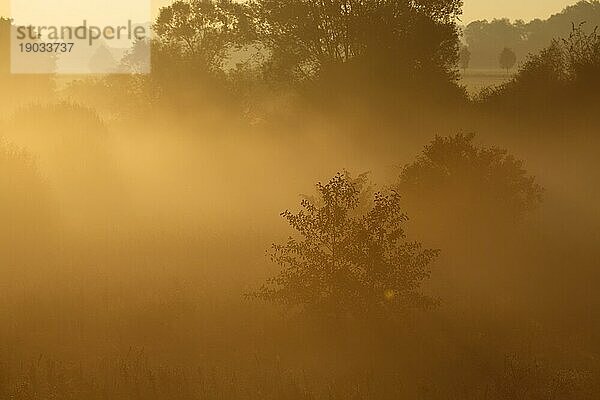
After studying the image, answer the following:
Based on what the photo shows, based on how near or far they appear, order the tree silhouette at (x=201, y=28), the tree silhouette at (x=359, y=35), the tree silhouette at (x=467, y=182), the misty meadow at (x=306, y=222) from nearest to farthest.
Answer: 1. the misty meadow at (x=306, y=222)
2. the tree silhouette at (x=467, y=182)
3. the tree silhouette at (x=359, y=35)
4. the tree silhouette at (x=201, y=28)

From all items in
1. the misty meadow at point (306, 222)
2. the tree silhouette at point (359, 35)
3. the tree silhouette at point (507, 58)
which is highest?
the tree silhouette at point (507, 58)

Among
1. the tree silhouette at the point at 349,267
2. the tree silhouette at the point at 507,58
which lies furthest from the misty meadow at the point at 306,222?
the tree silhouette at the point at 507,58

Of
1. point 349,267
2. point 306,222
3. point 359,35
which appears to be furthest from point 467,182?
point 359,35

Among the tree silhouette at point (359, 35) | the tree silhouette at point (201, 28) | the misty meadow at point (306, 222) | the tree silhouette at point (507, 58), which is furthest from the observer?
the tree silhouette at point (507, 58)

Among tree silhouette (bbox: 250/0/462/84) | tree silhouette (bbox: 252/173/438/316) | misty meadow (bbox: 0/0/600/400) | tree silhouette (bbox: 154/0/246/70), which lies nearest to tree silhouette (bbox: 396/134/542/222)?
misty meadow (bbox: 0/0/600/400)

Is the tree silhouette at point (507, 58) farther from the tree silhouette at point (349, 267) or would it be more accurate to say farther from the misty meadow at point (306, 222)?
the tree silhouette at point (349, 267)

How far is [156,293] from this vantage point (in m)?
27.3

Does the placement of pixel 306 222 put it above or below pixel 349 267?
above

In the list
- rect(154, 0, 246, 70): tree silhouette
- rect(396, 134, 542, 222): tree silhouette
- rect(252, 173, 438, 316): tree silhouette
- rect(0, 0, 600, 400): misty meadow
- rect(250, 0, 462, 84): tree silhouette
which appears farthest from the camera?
rect(154, 0, 246, 70): tree silhouette

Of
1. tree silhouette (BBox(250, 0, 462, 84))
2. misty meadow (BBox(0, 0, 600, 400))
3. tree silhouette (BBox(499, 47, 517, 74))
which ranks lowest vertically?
misty meadow (BBox(0, 0, 600, 400))

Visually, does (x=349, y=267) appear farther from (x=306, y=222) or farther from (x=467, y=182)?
(x=467, y=182)

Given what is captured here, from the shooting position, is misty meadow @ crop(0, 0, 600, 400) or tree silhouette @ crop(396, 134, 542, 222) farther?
tree silhouette @ crop(396, 134, 542, 222)

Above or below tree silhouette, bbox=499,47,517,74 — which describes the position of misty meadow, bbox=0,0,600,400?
below

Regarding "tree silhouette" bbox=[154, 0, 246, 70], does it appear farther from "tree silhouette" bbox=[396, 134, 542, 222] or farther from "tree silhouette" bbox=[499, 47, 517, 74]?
"tree silhouette" bbox=[499, 47, 517, 74]
